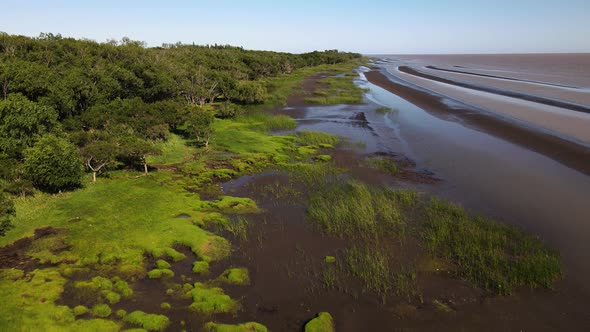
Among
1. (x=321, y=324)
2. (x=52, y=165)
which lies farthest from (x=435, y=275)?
(x=52, y=165)

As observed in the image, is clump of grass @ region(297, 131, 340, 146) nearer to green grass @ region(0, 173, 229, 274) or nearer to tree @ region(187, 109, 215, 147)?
tree @ region(187, 109, 215, 147)

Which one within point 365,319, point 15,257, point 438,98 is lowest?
point 365,319

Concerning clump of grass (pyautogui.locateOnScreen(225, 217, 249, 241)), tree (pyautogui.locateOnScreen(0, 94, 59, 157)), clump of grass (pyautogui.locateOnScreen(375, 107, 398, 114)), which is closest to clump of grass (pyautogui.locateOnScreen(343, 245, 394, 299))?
clump of grass (pyautogui.locateOnScreen(225, 217, 249, 241))

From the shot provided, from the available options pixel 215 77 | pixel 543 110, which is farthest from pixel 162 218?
pixel 543 110

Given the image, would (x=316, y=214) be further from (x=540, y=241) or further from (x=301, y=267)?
(x=540, y=241)

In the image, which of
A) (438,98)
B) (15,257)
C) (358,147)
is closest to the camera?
(15,257)

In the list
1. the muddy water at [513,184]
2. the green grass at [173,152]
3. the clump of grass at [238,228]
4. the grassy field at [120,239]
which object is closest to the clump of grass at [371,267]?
the grassy field at [120,239]
